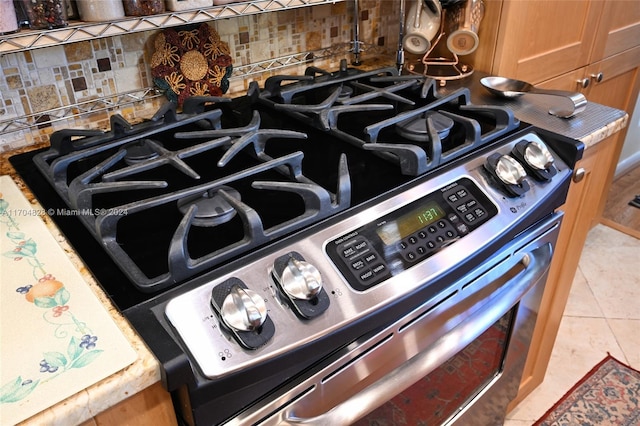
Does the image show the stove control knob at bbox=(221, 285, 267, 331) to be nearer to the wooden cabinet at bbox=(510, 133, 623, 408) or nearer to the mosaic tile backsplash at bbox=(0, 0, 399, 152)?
the mosaic tile backsplash at bbox=(0, 0, 399, 152)

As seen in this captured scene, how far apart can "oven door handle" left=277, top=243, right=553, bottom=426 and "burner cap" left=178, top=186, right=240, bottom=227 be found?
0.89 feet

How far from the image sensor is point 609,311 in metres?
1.93

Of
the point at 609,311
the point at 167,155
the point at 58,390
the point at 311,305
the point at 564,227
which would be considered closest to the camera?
the point at 58,390

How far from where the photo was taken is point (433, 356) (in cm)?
89

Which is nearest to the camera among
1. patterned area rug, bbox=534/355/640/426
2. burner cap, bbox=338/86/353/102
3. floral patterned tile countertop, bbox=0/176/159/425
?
floral patterned tile countertop, bbox=0/176/159/425

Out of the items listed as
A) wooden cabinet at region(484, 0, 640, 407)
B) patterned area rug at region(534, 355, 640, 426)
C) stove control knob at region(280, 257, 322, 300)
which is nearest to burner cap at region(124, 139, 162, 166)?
stove control knob at region(280, 257, 322, 300)

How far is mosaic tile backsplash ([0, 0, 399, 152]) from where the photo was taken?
99cm

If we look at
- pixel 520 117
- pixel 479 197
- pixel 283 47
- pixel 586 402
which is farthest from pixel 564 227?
pixel 283 47

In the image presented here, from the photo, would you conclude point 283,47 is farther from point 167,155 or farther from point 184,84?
point 167,155

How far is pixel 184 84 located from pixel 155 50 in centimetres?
9

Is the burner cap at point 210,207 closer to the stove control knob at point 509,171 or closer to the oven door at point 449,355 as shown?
the oven door at point 449,355

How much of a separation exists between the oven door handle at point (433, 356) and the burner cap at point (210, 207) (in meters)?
0.27

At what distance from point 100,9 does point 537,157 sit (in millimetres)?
806

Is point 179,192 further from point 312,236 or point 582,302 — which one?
point 582,302
